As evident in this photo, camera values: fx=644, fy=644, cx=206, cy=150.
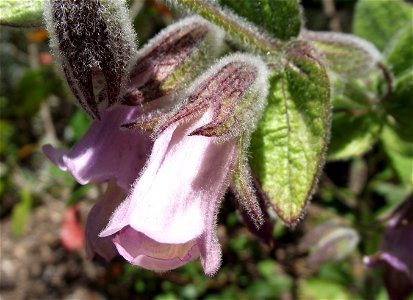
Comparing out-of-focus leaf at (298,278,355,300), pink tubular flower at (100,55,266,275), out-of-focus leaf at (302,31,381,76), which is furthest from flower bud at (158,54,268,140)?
out-of-focus leaf at (298,278,355,300)

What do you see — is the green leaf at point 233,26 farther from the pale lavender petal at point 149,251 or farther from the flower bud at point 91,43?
the pale lavender petal at point 149,251

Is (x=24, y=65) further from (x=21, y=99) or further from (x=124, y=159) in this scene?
(x=124, y=159)

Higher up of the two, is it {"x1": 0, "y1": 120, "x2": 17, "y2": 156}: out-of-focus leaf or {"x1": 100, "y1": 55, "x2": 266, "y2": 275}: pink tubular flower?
{"x1": 100, "y1": 55, "x2": 266, "y2": 275}: pink tubular flower

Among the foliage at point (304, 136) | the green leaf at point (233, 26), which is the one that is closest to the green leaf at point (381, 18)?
the foliage at point (304, 136)

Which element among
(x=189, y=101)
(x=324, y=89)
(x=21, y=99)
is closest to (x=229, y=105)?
(x=189, y=101)

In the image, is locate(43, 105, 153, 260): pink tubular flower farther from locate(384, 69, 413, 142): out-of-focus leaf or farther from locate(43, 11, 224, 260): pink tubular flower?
locate(384, 69, 413, 142): out-of-focus leaf
